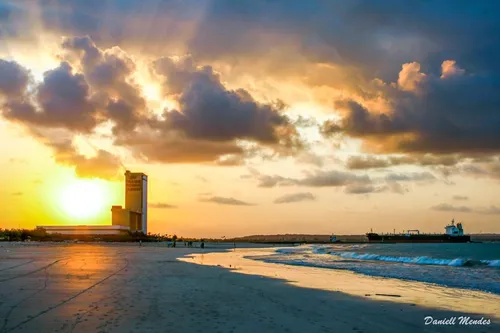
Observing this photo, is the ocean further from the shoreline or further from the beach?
the beach

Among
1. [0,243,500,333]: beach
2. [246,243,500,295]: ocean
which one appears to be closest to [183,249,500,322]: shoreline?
[0,243,500,333]: beach

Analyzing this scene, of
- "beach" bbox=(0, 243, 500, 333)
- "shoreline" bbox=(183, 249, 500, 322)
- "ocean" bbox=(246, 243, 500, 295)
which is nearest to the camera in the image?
"beach" bbox=(0, 243, 500, 333)

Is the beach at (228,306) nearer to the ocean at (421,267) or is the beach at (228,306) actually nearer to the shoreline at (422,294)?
the shoreline at (422,294)

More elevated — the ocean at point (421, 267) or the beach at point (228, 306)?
the beach at point (228, 306)

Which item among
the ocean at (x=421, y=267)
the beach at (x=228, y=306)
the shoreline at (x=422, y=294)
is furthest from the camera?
the ocean at (x=421, y=267)

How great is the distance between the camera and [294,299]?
23.7 m

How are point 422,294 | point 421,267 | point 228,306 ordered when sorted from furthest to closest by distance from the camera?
point 421,267 < point 422,294 < point 228,306

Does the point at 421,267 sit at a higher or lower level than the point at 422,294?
lower

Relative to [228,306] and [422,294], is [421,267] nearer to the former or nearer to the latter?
[422,294]

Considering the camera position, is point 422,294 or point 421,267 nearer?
point 422,294

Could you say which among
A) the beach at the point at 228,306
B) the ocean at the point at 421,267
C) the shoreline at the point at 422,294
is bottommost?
the ocean at the point at 421,267

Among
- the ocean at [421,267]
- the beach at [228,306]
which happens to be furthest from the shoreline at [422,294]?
the ocean at [421,267]

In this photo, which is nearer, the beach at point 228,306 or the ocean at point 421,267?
the beach at point 228,306

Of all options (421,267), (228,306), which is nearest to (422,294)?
(228,306)
